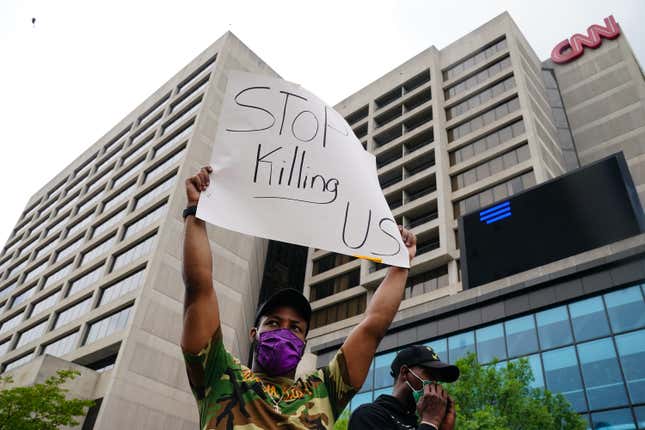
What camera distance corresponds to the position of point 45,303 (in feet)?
145

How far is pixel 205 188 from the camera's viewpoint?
2.75 m

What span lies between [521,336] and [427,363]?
66.0ft

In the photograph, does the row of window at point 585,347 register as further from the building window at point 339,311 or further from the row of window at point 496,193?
the building window at point 339,311

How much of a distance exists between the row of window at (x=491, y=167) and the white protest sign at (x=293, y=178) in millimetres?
33427

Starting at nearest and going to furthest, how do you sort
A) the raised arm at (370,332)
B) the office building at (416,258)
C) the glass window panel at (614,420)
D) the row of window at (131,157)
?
1. the raised arm at (370,332)
2. the glass window panel at (614,420)
3. the office building at (416,258)
4. the row of window at (131,157)

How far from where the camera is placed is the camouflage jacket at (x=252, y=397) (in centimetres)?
209

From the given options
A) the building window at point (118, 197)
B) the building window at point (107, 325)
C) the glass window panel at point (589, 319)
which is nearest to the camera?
the glass window panel at point (589, 319)

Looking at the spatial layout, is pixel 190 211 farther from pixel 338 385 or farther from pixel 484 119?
pixel 484 119

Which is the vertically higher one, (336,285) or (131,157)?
(131,157)

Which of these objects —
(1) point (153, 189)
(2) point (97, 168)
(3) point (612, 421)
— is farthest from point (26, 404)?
(2) point (97, 168)

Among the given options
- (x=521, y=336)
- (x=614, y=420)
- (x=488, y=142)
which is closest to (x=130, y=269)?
(x=521, y=336)

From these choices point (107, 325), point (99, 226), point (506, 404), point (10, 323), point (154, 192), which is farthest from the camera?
point (10, 323)

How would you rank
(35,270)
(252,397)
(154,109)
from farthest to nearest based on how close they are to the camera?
(35,270) < (154,109) < (252,397)

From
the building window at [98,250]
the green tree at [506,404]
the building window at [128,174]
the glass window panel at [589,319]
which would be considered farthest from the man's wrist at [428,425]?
the building window at [128,174]
